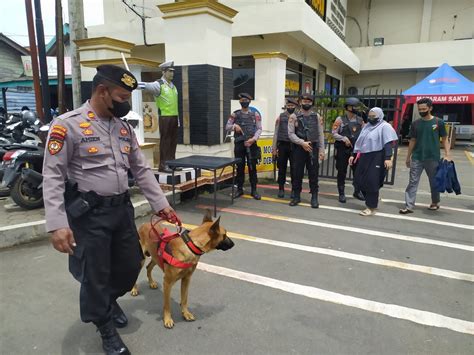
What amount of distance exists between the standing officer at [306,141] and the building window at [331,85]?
954 centimetres

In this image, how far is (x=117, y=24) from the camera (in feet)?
36.0

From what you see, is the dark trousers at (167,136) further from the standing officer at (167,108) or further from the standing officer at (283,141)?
the standing officer at (283,141)

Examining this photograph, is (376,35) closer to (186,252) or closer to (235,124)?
(235,124)

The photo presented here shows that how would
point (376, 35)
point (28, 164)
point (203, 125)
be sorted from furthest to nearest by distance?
point (376, 35), point (203, 125), point (28, 164)

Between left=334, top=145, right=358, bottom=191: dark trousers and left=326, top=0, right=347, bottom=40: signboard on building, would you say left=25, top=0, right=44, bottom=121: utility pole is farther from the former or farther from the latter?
left=326, top=0, right=347, bottom=40: signboard on building

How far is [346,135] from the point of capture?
6387 millimetres

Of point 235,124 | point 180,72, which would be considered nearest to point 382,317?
point 235,124

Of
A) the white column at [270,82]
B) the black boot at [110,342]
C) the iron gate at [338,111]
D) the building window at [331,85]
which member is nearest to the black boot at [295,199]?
the iron gate at [338,111]

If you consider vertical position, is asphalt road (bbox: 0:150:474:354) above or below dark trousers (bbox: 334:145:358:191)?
below

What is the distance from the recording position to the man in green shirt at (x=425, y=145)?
18.2 ft

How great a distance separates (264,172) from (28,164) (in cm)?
476

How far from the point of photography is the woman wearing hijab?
5395 millimetres

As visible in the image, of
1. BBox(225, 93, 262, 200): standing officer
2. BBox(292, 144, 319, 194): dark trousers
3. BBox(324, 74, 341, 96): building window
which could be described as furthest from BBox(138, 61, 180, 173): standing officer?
BBox(324, 74, 341, 96): building window

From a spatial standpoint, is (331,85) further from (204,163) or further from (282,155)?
(204,163)
